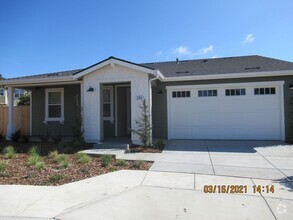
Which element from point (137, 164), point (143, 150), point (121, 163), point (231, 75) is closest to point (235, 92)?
point (231, 75)

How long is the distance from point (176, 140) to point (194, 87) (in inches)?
113

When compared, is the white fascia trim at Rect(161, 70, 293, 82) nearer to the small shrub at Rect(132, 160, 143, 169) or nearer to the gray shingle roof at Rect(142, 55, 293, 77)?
the gray shingle roof at Rect(142, 55, 293, 77)

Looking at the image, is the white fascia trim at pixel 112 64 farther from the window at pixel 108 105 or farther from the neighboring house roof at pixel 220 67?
the window at pixel 108 105

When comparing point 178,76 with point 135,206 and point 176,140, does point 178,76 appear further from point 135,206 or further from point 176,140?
point 135,206

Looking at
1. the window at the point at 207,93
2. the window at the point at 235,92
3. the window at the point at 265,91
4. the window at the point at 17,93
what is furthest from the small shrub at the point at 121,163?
the window at the point at 17,93

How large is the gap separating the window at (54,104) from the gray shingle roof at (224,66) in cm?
98

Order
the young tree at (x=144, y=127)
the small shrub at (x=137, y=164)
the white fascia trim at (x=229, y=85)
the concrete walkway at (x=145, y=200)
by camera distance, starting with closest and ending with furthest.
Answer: the concrete walkway at (x=145, y=200) < the small shrub at (x=137, y=164) < the young tree at (x=144, y=127) < the white fascia trim at (x=229, y=85)

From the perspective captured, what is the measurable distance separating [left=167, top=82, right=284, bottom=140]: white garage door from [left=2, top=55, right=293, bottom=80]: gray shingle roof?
805 mm

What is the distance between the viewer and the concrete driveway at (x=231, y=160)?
534cm

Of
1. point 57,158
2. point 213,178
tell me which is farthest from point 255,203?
point 57,158

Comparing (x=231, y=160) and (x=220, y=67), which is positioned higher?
(x=220, y=67)

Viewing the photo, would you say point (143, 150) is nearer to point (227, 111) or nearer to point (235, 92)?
point (227, 111)

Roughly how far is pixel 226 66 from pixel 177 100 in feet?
11.6

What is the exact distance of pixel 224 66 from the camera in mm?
11562
